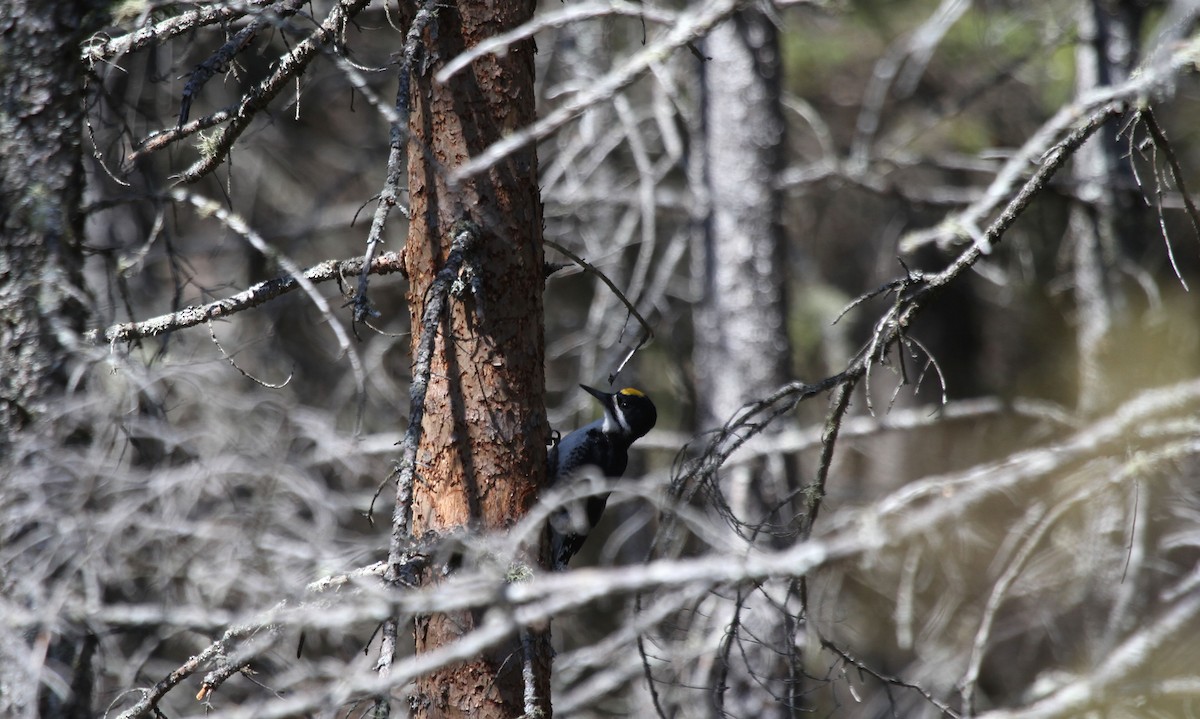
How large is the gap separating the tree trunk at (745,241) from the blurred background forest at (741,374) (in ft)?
0.07

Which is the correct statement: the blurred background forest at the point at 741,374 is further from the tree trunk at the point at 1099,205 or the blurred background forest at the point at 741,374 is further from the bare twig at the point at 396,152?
the bare twig at the point at 396,152

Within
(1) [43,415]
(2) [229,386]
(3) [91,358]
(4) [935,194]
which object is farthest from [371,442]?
(4) [935,194]

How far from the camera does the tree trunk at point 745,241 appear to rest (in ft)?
19.9

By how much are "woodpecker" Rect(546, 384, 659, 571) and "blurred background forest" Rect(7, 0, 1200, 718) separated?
29cm

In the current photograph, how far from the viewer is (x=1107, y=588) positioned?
6.49 meters

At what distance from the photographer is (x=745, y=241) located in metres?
6.14

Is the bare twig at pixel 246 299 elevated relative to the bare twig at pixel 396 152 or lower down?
lower down

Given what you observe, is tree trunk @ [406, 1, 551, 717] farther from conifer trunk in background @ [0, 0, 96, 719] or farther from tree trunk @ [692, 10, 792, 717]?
tree trunk @ [692, 10, 792, 717]

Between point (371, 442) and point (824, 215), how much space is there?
19.3 ft

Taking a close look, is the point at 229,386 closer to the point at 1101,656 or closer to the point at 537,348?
the point at 537,348

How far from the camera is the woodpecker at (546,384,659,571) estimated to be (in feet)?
16.2

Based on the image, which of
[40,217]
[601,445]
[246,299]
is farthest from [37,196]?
[601,445]

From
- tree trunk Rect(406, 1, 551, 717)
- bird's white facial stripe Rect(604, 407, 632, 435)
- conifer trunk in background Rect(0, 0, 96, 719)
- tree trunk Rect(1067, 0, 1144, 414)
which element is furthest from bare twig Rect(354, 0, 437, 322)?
tree trunk Rect(1067, 0, 1144, 414)

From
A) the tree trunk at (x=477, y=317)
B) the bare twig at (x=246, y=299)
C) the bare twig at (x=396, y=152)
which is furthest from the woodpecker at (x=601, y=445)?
the bare twig at (x=396, y=152)
